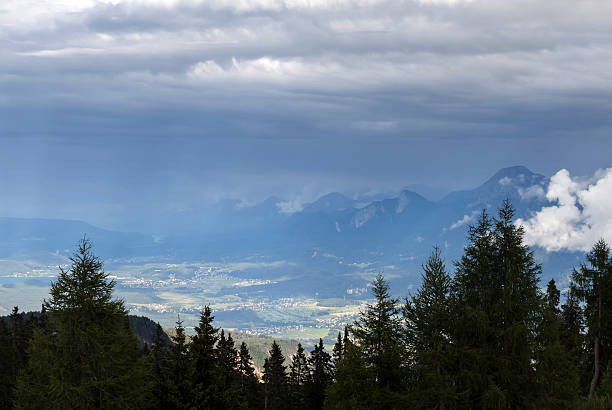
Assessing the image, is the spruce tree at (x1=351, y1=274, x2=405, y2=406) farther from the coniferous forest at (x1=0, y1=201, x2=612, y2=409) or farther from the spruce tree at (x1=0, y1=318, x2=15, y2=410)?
the spruce tree at (x1=0, y1=318, x2=15, y2=410)

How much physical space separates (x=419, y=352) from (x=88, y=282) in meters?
17.7

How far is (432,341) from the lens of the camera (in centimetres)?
3002

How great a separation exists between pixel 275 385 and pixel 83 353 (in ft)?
201

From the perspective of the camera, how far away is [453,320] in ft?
98.3

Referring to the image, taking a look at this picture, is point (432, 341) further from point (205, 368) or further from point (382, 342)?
point (205, 368)

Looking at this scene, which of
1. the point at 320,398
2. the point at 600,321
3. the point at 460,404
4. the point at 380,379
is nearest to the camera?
the point at 460,404

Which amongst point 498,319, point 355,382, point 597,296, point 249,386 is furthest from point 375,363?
point 249,386

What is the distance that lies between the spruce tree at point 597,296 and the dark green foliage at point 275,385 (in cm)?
5111

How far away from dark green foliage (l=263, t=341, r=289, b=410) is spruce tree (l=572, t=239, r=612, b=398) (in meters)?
51.1

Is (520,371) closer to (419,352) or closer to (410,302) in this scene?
(419,352)

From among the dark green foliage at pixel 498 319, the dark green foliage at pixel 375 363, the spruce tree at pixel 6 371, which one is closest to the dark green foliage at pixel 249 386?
the spruce tree at pixel 6 371

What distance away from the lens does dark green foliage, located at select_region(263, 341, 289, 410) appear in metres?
Result: 86.9

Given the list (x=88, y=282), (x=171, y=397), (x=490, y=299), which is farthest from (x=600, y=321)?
(x=88, y=282)

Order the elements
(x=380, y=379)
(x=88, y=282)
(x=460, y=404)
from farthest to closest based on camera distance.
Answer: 1. (x=380, y=379)
2. (x=88, y=282)
3. (x=460, y=404)
